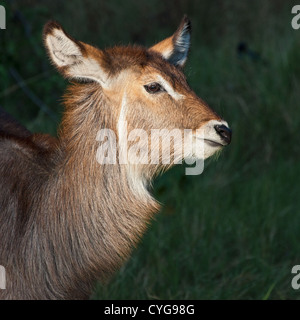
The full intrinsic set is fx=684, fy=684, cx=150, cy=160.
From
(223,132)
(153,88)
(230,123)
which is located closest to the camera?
(223,132)

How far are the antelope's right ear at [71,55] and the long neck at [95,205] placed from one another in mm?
155

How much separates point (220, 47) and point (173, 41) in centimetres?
464

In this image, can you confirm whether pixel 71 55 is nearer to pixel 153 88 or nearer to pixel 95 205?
pixel 153 88

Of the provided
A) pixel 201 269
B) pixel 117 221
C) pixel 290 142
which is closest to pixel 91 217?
pixel 117 221

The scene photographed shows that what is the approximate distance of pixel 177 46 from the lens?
4.04m

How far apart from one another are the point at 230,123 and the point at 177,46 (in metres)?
2.98

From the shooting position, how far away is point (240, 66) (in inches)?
302

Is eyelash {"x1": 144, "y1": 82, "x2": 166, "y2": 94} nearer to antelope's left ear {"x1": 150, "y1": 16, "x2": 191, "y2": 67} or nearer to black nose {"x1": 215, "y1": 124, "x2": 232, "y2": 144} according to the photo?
black nose {"x1": 215, "y1": 124, "x2": 232, "y2": 144}

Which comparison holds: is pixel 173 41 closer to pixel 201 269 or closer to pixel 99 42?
pixel 201 269

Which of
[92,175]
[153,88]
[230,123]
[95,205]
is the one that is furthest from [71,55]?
[230,123]

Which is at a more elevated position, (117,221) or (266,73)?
(266,73)

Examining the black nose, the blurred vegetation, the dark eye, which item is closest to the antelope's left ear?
the blurred vegetation

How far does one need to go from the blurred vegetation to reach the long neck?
3.18 ft

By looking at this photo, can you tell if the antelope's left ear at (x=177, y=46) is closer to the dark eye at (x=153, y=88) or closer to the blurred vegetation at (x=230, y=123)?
the blurred vegetation at (x=230, y=123)
